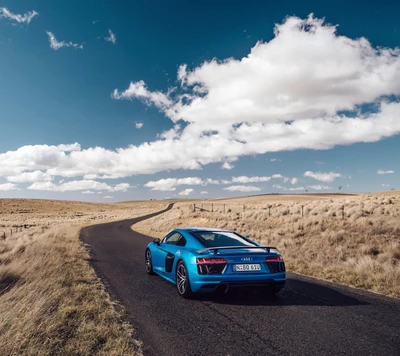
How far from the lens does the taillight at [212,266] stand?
5930 mm

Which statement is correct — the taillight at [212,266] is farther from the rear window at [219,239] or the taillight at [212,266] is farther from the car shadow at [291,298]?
the rear window at [219,239]

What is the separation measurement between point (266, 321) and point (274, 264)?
4.26 feet

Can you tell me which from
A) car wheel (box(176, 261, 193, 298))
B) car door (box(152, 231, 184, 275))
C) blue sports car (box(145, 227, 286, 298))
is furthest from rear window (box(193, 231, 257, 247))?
car wheel (box(176, 261, 193, 298))

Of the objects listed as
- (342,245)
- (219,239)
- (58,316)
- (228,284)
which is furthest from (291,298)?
(342,245)

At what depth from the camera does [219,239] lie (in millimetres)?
7133

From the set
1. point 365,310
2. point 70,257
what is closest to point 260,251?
point 365,310

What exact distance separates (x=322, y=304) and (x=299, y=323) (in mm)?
1285

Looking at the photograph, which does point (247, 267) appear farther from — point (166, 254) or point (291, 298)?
point (166, 254)

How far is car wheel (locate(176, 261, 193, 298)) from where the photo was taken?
6264mm

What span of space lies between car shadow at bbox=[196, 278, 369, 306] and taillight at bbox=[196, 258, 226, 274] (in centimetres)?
46

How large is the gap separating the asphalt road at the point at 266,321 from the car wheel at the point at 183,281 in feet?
0.50

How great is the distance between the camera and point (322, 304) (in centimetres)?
A: 608

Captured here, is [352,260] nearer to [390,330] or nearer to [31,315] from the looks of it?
[390,330]

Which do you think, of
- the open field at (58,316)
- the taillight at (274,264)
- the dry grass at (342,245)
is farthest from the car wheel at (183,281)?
the dry grass at (342,245)
